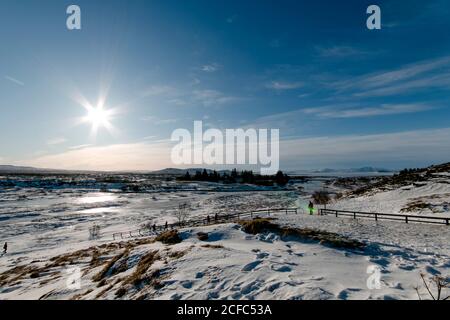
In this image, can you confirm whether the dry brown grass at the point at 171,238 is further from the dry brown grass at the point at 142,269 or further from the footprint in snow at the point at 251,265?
the footprint in snow at the point at 251,265

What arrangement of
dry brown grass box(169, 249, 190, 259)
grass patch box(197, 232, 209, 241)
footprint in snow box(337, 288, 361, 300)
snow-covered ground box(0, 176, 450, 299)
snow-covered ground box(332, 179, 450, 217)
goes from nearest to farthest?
footprint in snow box(337, 288, 361, 300), snow-covered ground box(0, 176, 450, 299), dry brown grass box(169, 249, 190, 259), grass patch box(197, 232, 209, 241), snow-covered ground box(332, 179, 450, 217)

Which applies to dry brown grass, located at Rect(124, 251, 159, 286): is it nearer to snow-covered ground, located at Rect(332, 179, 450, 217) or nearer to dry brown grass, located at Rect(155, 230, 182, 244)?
dry brown grass, located at Rect(155, 230, 182, 244)

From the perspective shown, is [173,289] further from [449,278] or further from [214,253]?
[449,278]

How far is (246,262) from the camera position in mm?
12758

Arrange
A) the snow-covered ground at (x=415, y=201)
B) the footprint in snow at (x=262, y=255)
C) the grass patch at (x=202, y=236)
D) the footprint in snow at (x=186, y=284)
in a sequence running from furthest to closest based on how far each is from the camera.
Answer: the snow-covered ground at (x=415, y=201), the grass patch at (x=202, y=236), the footprint in snow at (x=262, y=255), the footprint in snow at (x=186, y=284)

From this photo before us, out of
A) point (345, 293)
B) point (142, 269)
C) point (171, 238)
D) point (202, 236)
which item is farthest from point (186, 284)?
point (171, 238)

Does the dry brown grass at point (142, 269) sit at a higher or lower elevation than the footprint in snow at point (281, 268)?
lower

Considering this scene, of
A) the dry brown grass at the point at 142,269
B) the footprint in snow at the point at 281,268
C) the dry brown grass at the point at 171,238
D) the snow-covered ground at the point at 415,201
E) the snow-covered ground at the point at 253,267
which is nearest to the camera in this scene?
the snow-covered ground at the point at 253,267

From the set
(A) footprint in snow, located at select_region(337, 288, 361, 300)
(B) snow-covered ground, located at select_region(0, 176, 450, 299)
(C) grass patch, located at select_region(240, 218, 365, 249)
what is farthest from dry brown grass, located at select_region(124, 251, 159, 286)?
(C) grass patch, located at select_region(240, 218, 365, 249)

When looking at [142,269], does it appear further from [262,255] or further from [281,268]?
[281,268]

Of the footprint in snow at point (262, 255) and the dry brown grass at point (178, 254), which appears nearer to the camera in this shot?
the footprint in snow at point (262, 255)

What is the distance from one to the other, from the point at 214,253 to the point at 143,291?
15.9ft

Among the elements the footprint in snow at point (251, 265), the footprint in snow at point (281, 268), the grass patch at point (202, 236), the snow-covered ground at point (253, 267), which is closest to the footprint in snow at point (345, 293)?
the snow-covered ground at point (253, 267)
